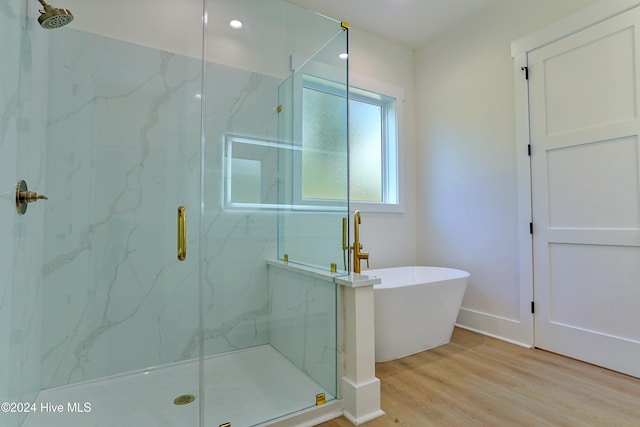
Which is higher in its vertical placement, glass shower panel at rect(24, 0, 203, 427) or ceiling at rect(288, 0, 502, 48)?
ceiling at rect(288, 0, 502, 48)

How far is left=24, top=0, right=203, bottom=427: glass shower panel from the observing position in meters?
1.87

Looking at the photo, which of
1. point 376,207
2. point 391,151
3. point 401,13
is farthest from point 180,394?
point 401,13

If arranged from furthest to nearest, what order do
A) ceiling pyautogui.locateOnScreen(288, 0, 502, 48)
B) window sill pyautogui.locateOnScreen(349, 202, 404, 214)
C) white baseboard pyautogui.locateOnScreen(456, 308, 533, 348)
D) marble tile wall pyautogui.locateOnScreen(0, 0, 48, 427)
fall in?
window sill pyautogui.locateOnScreen(349, 202, 404, 214) → ceiling pyautogui.locateOnScreen(288, 0, 502, 48) → white baseboard pyautogui.locateOnScreen(456, 308, 533, 348) → marble tile wall pyautogui.locateOnScreen(0, 0, 48, 427)

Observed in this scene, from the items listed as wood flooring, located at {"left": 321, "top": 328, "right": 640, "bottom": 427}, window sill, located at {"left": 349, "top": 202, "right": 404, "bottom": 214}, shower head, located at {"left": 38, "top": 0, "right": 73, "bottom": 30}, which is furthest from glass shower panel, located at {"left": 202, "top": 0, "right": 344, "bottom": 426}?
shower head, located at {"left": 38, "top": 0, "right": 73, "bottom": 30}

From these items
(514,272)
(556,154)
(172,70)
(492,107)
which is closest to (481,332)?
(514,272)

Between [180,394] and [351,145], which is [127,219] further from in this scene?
[351,145]

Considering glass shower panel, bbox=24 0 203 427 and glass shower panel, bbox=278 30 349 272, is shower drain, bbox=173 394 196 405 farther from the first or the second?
glass shower panel, bbox=278 30 349 272

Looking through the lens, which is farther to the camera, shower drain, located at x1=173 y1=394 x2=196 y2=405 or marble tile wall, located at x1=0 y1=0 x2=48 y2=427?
shower drain, located at x1=173 y1=394 x2=196 y2=405

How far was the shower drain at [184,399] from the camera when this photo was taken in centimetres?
175

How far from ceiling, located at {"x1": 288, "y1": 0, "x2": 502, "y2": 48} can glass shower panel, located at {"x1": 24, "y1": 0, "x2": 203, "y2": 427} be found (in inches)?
48.3

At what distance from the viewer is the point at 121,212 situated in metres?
2.07

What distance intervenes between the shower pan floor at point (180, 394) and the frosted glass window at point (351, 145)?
120 cm

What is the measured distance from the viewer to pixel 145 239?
2139mm

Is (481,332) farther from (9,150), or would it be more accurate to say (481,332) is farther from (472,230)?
(9,150)
